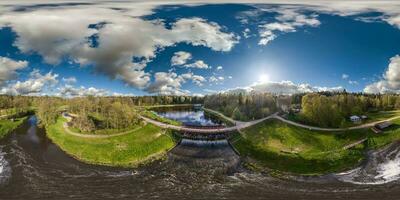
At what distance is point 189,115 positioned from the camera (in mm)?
27156

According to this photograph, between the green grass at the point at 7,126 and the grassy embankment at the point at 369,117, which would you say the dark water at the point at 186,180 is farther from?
the green grass at the point at 7,126

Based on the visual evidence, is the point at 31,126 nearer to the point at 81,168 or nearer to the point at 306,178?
the point at 81,168

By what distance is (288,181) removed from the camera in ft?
61.1

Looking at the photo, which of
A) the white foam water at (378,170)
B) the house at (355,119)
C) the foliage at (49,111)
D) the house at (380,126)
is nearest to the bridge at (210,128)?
the house at (355,119)

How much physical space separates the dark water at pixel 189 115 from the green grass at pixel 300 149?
338 cm

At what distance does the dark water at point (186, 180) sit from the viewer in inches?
683

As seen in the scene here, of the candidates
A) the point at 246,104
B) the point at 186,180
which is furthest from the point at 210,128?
the point at 186,180

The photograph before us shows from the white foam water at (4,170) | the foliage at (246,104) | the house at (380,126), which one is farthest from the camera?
the house at (380,126)

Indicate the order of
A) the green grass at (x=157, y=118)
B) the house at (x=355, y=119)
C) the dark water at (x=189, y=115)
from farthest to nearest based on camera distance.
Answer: the green grass at (x=157, y=118) < the dark water at (x=189, y=115) < the house at (x=355, y=119)

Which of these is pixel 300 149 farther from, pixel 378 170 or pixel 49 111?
pixel 49 111

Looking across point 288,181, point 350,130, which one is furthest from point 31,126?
point 350,130

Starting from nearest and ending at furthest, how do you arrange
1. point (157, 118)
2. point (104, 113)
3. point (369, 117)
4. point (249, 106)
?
1. point (369, 117)
2. point (249, 106)
3. point (104, 113)
4. point (157, 118)

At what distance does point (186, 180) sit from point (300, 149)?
6443 mm

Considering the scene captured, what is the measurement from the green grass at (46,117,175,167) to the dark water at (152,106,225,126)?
2.49 metres
